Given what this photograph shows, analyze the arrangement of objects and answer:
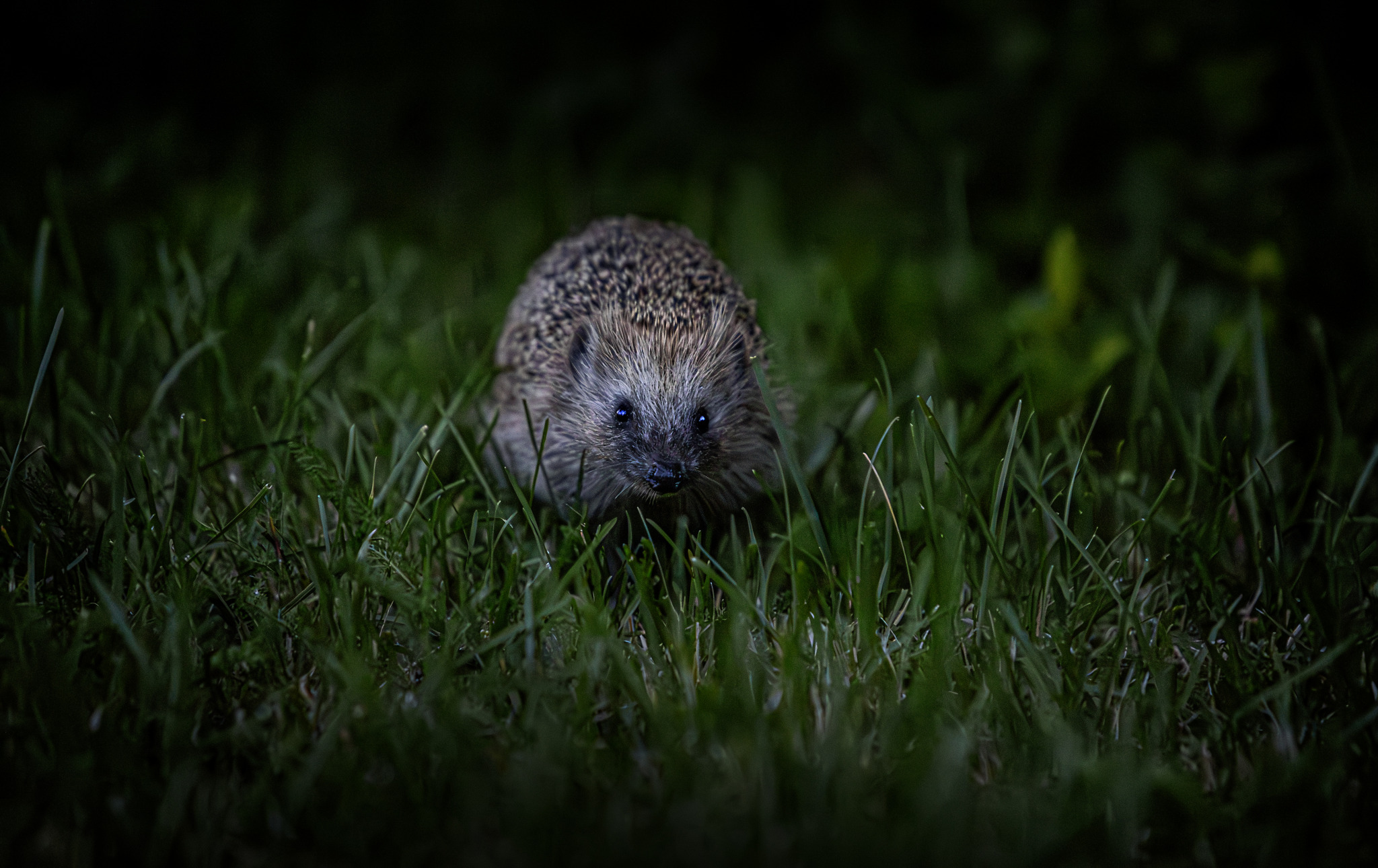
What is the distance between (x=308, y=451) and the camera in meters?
2.09

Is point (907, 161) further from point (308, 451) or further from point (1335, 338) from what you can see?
point (308, 451)

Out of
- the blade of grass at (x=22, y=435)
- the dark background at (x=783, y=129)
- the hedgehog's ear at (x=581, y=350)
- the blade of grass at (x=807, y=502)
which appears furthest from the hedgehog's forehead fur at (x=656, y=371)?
the blade of grass at (x=22, y=435)

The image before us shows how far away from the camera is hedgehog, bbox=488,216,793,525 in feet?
8.94

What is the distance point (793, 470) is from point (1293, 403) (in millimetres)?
1832

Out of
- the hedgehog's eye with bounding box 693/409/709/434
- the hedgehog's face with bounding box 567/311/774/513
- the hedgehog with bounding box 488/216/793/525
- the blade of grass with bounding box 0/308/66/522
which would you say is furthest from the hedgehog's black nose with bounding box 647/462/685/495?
the blade of grass with bounding box 0/308/66/522

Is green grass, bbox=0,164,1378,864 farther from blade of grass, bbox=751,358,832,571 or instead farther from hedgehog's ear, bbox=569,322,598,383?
hedgehog's ear, bbox=569,322,598,383

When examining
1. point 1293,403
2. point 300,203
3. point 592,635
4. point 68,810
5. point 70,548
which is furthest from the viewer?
point 300,203

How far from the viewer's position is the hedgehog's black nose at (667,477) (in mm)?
2438

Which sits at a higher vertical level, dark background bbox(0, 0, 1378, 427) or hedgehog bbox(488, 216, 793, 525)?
dark background bbox(0, 0, 1378, 427)

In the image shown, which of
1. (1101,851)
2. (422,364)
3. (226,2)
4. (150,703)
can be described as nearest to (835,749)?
(1101,851)

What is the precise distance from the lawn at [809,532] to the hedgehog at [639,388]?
14 cm

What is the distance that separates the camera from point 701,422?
9.09ft

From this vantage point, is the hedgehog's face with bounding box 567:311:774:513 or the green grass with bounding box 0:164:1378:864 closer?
the green grass with bounding box 0:164:1378:864

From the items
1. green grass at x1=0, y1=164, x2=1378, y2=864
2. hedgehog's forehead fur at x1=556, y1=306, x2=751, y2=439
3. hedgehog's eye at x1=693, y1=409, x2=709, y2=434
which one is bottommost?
green grass at x1=0, y1=164, x2=1378, y2=864
